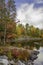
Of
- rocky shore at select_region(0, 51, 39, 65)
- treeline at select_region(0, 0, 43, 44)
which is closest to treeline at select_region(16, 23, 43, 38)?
treeline at select_region(0, 0, 43, 44)

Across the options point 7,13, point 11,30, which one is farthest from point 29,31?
point 7,13

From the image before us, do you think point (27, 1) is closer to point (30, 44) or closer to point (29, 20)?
point (29, 20)

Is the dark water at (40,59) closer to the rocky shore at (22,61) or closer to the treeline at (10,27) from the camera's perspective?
the rocky shore at (22,61)

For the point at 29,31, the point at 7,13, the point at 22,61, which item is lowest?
the point at 22,61

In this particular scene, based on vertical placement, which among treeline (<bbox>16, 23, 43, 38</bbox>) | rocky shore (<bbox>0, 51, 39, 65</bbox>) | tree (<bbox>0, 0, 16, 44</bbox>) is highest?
tree (<bbox>0, 0, 16, 44</bbox>)

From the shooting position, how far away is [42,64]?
389 cm

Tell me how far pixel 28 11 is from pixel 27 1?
180mm

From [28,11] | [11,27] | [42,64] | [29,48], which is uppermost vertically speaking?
[28,11]

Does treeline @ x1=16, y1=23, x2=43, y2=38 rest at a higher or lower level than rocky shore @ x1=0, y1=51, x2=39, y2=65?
higher

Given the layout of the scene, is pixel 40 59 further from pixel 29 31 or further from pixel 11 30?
pixel 11 30

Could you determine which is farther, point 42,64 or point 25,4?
point 25,4

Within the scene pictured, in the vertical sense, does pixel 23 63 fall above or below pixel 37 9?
below

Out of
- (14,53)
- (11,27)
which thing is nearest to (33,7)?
(11,27)

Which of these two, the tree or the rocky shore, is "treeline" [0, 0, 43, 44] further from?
Answer: the rocky shore
